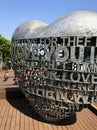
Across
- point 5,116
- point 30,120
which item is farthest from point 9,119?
point 30,120

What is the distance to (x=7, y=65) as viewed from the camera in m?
44.3

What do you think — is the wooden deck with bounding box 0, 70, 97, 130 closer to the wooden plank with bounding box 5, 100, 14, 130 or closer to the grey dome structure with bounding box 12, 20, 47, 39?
the wooden plank with bounding box 5, 100, 14, 130

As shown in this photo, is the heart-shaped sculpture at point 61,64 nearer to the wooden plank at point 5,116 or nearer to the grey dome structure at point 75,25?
the grey dome structure at point 75,25

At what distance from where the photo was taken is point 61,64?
1065 cm

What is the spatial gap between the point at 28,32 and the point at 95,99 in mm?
4433

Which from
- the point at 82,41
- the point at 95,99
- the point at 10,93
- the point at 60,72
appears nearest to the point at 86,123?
the point at 95,99

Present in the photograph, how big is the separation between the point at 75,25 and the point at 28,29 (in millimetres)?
2940

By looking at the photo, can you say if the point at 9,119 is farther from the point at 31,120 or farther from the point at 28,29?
the point at 28,29

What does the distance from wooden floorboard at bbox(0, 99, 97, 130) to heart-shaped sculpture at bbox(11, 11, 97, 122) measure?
537 mm

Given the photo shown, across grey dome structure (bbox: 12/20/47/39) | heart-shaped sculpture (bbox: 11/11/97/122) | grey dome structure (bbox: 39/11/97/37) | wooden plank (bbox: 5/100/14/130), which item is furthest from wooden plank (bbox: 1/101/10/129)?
grey dome structure (bbox: 39/11/97/37)

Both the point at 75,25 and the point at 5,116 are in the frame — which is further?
the point at 5,116

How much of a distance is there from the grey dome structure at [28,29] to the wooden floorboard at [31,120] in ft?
13.4

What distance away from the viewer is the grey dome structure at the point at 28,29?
11.9 meters

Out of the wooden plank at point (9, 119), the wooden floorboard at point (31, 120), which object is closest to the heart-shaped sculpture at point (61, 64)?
the wooden floorboard at point (31, 120)
